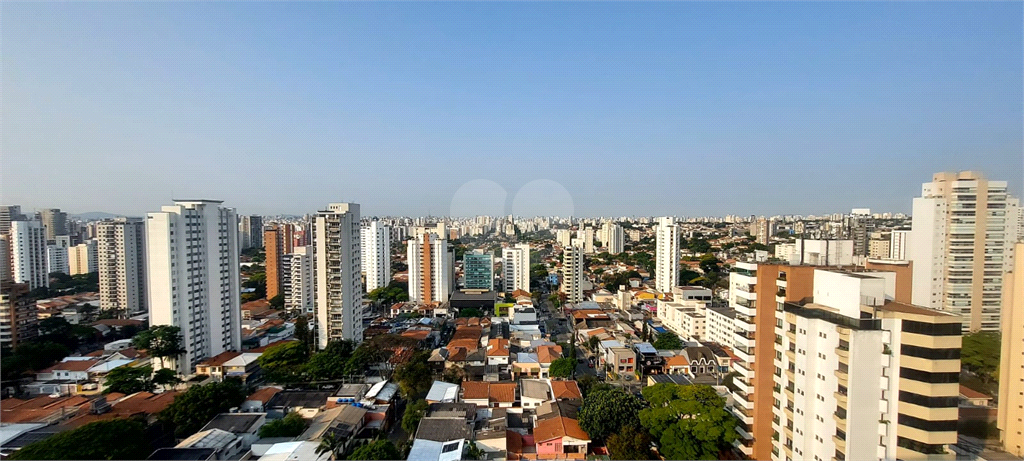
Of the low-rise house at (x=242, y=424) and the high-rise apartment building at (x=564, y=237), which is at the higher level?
the high-rise apartment building at (x=564, y=237)

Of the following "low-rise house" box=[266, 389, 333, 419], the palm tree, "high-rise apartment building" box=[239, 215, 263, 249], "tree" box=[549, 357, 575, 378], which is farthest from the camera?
"high-rise apartment building" box=[239, 215, 263, 249]

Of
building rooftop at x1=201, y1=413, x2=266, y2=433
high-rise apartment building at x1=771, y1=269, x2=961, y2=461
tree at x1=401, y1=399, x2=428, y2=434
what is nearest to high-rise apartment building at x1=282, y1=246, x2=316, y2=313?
building rooftop at x1=201, y1=413, x2=266, y2=433

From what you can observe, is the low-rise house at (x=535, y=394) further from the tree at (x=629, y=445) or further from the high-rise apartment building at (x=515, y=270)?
the high-rise apartment building at (x=515, y=270)

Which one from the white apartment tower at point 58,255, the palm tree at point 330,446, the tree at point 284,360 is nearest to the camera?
the palm tree at point 330,446

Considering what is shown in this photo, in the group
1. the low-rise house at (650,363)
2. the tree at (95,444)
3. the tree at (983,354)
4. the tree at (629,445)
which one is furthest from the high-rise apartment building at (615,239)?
the tree at (95,444)

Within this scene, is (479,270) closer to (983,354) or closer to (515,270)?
(515,270)

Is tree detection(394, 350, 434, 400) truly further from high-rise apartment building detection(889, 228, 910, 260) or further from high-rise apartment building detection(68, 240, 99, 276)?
high-rise apartment building detection(68, 240, 99, 276)

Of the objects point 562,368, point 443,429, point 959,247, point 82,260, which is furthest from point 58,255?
point 959,247
